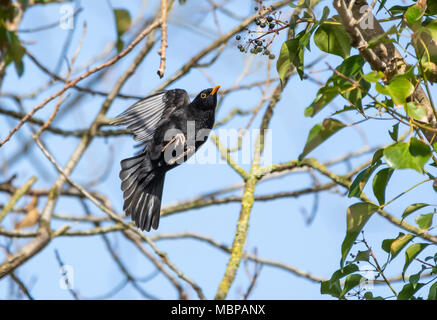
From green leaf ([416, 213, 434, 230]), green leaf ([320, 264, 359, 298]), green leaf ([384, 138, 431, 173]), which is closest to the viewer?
green leaf ([384, 138, 431, 173])

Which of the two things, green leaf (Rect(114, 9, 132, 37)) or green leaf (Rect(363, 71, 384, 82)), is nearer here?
green leaf (Rect(363, 71, 384, 82))

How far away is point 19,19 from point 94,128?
923mm

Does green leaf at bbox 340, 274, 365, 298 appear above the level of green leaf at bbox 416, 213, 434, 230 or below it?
below

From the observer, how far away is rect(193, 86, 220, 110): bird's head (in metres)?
3.57

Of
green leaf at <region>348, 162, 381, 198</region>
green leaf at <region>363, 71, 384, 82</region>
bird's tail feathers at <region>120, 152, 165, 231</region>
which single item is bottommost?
green leaf at <region>348, 162, 381, 198</region>

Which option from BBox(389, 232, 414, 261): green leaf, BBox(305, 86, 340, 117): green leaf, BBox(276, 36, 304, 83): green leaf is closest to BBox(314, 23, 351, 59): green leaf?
BBox(276, 36, 304, 83): green leaf

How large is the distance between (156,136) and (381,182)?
1.93 metres

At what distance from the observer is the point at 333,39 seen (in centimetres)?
185

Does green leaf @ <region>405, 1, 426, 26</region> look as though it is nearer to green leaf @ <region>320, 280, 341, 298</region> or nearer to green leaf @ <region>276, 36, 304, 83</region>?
green leaf @ <region>276, 36, 304, 83</region>

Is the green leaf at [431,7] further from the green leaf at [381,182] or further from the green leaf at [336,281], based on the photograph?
the green leaf at [336,281]

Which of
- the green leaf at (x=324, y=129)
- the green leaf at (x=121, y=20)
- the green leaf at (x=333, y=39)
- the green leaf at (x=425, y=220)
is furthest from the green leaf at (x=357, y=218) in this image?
the green leaf at (x=121, y=20)
